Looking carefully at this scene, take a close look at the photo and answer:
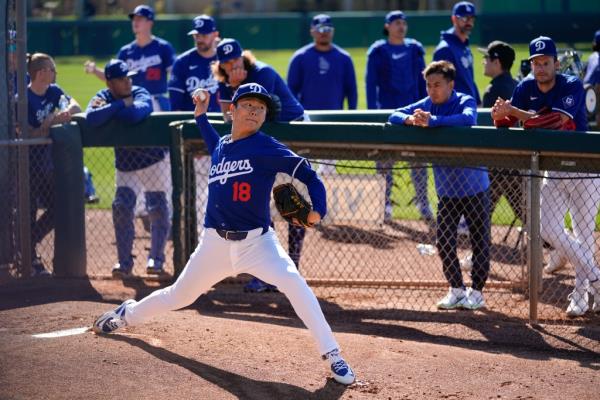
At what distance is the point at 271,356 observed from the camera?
20.1ft

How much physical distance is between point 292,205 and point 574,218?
2.51 m

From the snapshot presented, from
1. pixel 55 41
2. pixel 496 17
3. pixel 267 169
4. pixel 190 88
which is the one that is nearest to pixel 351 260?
pixel 190 88

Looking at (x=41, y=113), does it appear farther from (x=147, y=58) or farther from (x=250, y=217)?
(x=250, y=217)

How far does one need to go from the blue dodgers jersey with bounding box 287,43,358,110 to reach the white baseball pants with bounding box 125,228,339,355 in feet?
18.1

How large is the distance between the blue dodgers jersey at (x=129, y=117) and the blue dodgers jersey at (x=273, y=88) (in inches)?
27.2

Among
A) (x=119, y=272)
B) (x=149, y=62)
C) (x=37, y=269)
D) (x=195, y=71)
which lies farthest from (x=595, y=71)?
(x=37, y=269)

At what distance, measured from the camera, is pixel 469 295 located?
7500 mm

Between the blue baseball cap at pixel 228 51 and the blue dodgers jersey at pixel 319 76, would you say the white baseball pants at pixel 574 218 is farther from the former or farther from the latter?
the blue dodgers jersey at pixel 319 76

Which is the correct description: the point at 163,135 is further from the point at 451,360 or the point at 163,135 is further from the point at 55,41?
the point at 55,41

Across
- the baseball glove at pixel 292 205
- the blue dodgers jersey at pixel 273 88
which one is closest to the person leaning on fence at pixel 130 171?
the blue dodgers jersey at pixel 273 88

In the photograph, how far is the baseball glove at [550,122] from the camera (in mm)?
6996

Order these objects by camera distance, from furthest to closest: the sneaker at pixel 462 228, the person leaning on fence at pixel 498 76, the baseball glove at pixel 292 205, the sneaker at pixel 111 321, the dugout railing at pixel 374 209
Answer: the sneaker at pixel 462 228, the person leaning on fence at pixel 498 76, the dugout railing at pixel 374 209, the sneaker at pixel 111 321, the baseball glove at pixel 292 205

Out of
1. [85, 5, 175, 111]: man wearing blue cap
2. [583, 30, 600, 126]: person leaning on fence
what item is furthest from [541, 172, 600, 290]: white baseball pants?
[583, 30, 600, 126]: person leaning on fence

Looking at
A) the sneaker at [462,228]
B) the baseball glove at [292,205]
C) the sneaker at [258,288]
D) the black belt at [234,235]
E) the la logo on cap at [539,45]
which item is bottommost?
the sneaker at [258,288]
